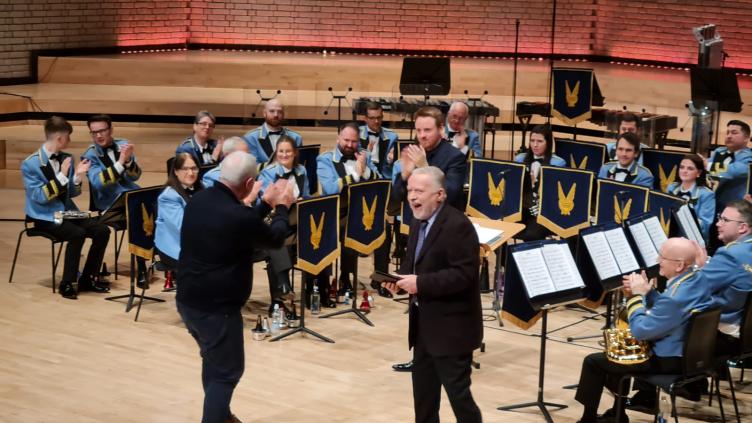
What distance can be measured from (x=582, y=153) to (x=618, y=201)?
1912 millimetres

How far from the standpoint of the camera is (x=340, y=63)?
16.6m

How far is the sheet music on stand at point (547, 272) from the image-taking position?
5617 millimetres

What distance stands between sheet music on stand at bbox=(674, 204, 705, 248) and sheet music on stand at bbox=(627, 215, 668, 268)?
549 mm

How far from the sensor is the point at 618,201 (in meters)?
7.93

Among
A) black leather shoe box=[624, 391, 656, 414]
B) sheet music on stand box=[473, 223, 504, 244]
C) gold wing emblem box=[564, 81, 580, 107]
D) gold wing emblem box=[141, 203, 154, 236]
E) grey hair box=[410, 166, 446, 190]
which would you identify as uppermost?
gold wing emblem box=[564, 81, 580, 107]

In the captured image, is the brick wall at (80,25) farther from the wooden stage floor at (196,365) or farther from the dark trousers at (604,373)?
the dark trousers at (604,373)

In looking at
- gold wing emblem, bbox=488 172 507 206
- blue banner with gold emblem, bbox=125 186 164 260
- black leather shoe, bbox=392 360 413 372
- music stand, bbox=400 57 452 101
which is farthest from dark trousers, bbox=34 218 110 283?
music stand, bbox=400 57 452 101

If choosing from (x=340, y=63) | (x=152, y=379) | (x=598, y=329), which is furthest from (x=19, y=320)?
(x=340, y=63)

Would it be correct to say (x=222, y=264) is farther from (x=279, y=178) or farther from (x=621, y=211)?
(x=621, y=211)

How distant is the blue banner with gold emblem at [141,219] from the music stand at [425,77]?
493cm

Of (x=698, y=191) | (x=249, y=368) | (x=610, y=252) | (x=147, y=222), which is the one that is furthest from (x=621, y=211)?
(x=147, y=222)

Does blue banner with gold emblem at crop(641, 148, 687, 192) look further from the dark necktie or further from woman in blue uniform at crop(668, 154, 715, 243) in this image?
the dark necktie

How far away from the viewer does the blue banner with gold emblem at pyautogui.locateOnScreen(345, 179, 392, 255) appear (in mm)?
7922

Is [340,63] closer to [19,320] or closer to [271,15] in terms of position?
[271,15]
